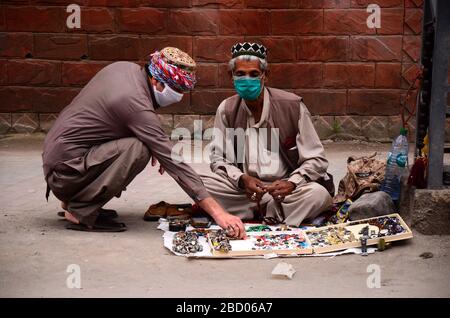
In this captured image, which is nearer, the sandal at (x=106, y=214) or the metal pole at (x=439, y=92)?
the metal pole at (x=439, y=92)

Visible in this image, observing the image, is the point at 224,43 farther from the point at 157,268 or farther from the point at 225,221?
the point at 157,268

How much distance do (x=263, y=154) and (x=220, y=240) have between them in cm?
96

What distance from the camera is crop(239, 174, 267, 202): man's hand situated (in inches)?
211

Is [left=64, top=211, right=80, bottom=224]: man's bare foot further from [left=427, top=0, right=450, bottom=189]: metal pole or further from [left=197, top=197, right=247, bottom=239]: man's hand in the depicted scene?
[left=427, top=0, right=450, bottom=189]: metal pole

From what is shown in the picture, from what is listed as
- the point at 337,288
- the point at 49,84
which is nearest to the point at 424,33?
the point at 337,288

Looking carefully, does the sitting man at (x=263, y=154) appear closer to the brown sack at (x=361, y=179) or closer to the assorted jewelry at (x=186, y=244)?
the brown sack at (x=361, y=179)

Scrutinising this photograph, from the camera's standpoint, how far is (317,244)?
4.90 m

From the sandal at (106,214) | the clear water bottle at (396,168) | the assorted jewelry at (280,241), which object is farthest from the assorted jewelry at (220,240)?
the clear water bottle at (396,168)

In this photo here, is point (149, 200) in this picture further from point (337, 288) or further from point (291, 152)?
point (337, 288)

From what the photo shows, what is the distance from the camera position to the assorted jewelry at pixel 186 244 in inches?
190

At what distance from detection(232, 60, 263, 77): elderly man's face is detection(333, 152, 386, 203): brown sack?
113cm

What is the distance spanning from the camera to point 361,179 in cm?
584

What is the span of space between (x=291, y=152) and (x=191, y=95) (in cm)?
393

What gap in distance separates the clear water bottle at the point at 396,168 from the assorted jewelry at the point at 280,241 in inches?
41.3
